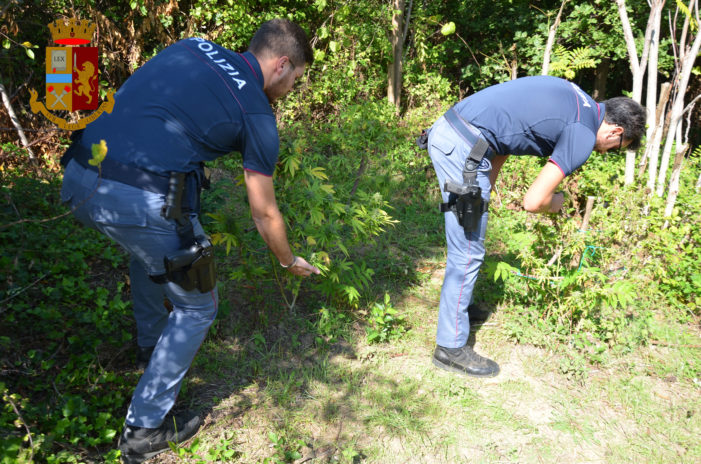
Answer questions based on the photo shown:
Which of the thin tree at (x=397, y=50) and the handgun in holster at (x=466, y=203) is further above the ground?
the thin tree at (x=397, y=50)

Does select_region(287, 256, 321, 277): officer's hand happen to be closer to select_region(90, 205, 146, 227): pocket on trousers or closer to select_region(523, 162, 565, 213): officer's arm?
select_region(90, 205, 146, 227): pocket on trousers

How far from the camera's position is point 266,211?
2.10m

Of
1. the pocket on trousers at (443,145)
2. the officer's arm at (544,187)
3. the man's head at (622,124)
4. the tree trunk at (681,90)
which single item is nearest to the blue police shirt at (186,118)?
the pocket on trousers at (443,145)

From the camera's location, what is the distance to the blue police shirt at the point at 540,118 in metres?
2.55

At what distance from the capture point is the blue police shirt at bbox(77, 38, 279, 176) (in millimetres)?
1961

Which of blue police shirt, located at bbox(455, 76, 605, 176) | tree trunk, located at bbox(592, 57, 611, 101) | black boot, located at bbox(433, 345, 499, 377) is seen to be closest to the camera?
blue police shirt, located at bbox(455, 76, 605, 176)

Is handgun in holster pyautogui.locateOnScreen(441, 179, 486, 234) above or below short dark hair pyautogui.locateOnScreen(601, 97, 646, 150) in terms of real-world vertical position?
below

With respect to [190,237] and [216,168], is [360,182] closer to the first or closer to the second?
[216,168]

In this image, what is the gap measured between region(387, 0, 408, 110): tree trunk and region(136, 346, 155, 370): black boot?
596cm

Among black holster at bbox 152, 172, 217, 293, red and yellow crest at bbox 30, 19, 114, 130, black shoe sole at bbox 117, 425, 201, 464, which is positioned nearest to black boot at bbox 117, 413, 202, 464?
black shoe sole at bbox 117, 425, 201, 464

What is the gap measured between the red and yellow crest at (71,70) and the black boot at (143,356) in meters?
2.30

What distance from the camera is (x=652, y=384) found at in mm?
3086

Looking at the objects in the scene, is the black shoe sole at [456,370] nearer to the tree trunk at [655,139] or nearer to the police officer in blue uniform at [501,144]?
the police officer in blue uniform at [501,144]

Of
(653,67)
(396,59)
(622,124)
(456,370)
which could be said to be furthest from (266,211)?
(396,59)
